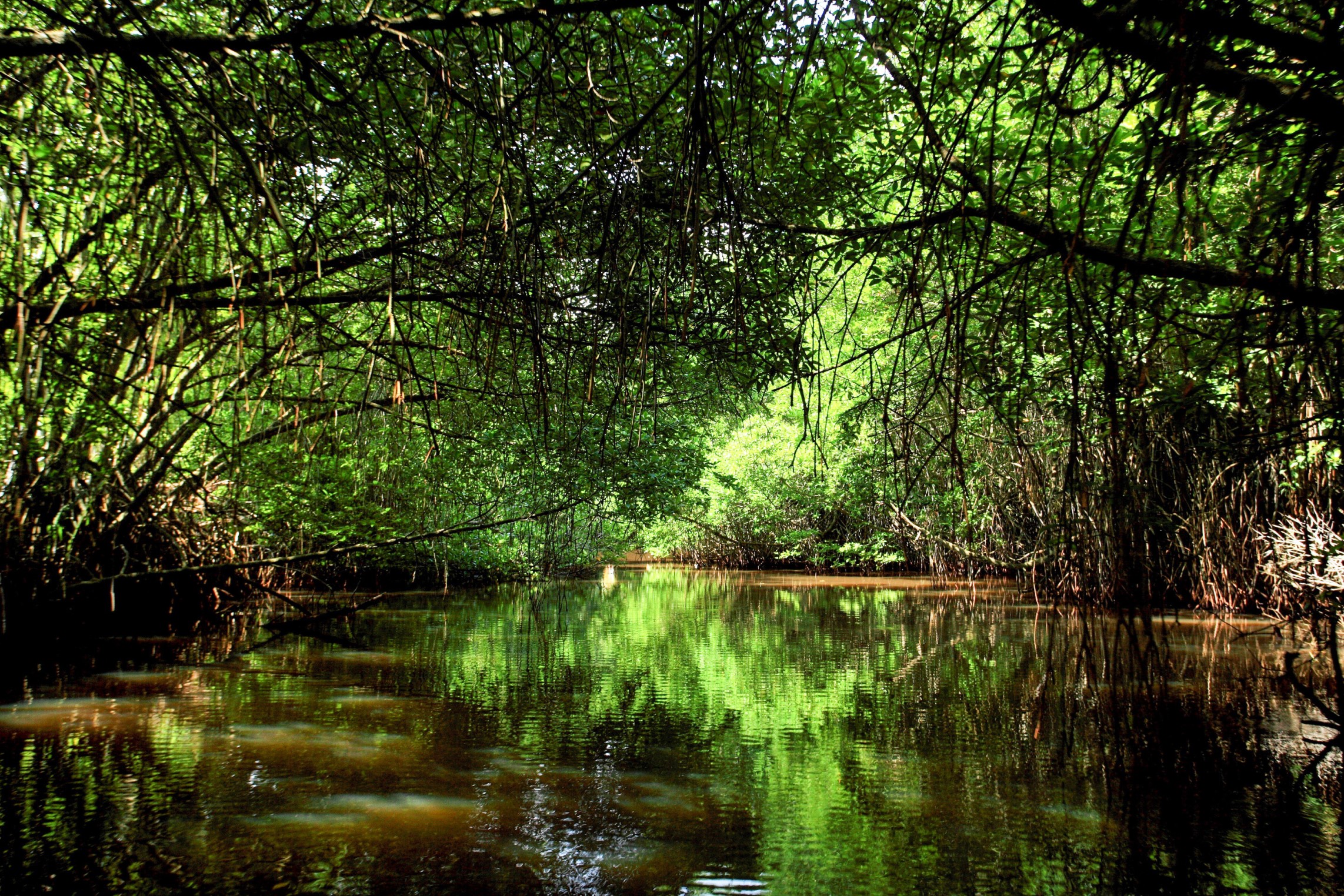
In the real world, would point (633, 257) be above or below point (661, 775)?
above

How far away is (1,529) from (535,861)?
4321 millimetres

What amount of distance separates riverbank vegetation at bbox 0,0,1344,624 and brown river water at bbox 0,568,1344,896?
82 cm

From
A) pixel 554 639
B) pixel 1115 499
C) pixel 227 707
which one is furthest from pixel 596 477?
pixel 1115 499

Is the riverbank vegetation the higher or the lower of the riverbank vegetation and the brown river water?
the higher

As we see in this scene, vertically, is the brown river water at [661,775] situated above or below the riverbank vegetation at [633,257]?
below

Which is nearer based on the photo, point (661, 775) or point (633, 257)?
point (633, 257)

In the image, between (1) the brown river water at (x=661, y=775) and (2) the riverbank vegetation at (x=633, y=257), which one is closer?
(2) the riverbank vegetation at (x=633, y=257)

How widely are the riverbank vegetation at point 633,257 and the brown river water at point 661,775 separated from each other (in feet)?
2.70

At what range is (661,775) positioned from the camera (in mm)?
3508

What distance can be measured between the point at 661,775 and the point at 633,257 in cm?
214

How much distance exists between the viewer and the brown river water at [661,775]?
8.38ft

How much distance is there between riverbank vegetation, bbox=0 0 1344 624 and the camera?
5.50 feet

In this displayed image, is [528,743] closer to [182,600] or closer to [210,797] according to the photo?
[210,797]

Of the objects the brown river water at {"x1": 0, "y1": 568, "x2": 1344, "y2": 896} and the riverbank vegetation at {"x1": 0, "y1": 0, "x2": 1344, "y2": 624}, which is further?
the brown river water at {"x1": 0, "y1": 568, "x2": 1344, "y2": 896}
